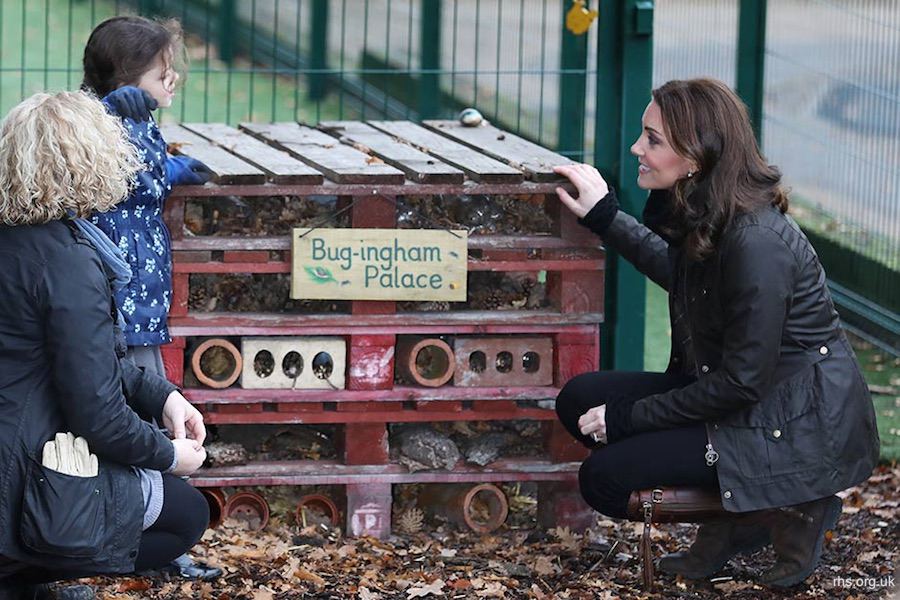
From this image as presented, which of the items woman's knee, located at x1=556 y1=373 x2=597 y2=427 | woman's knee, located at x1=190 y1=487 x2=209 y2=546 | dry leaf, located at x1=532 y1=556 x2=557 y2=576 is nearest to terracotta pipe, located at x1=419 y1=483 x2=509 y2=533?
dry leaf, located at x1=532 y1=556 x2=557 y2=576

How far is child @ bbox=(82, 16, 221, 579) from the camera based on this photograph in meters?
4.54

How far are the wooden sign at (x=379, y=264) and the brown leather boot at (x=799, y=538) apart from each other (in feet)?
3.95

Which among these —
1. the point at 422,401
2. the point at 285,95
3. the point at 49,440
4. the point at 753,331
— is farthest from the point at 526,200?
the point at 285,95

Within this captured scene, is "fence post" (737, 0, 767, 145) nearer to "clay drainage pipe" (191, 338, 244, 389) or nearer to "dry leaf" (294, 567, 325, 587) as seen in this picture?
"clay drainage pipe" (191, 338, 244, 389)

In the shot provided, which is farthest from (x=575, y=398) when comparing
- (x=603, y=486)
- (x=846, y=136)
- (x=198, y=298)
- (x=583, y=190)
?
(x=846, y=136)

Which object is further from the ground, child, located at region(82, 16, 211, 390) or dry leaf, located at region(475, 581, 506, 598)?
child, located at region(82, 16, 211, 390)

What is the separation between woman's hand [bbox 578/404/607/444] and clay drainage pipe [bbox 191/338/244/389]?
1.10 meters

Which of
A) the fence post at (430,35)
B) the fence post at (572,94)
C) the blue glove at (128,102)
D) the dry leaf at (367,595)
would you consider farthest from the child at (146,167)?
the fence post at (430,35)

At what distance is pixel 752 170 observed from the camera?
4590mm

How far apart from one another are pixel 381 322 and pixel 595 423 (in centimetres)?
77

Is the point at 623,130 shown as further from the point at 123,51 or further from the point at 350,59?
the point at 350,59

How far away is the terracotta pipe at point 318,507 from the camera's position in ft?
17.1

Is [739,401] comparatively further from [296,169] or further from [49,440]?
[49,440]

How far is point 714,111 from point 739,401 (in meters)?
0.84
